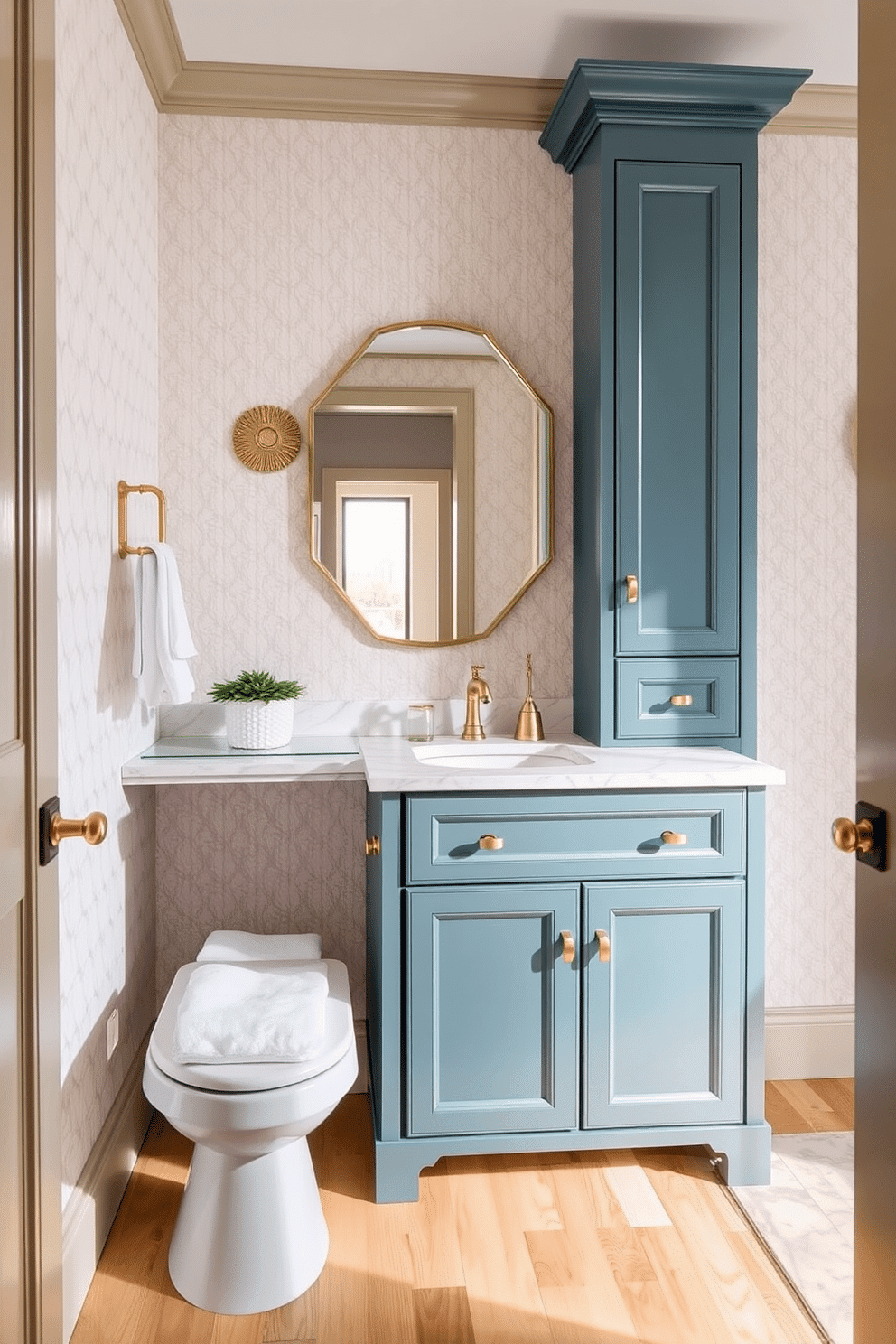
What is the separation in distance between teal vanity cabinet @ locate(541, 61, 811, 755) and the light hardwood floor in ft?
3.29

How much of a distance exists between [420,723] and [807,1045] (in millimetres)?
1368

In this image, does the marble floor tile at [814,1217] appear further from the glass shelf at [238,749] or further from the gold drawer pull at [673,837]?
the glass shelf at [238,749]

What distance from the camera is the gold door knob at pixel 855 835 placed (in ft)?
3.59

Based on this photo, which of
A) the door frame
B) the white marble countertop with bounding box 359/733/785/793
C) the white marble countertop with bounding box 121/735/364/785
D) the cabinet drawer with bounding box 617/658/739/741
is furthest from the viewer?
the cabinet drawer with bounding box 617/658/739/741

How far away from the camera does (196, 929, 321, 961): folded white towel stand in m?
2.24

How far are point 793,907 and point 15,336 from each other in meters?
2.43

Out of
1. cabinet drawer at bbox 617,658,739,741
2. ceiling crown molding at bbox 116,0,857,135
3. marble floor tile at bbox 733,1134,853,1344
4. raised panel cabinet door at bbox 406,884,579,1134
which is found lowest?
marble floor tile at bbox 733,1134,853,1344

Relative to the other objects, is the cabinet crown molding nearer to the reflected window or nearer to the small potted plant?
the reflected window

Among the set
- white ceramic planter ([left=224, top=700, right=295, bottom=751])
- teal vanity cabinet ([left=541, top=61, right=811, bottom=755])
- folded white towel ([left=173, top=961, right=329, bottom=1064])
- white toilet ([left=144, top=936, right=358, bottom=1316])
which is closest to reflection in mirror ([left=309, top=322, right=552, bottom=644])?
teal vanity cabinet ([left=541, top=61, right=811, bottom=755])

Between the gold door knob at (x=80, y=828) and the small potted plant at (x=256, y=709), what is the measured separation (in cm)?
124

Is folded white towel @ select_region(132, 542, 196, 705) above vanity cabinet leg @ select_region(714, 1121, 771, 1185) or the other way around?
above

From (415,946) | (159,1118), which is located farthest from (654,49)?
(159,1118)

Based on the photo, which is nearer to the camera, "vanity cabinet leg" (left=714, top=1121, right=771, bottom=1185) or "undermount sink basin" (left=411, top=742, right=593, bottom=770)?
"vanity cabinet leg" (left=714, top=1121, right=771, bottom=1185)

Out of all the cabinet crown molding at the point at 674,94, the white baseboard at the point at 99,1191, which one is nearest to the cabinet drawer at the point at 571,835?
the white baseboard at the point at 99,1191
